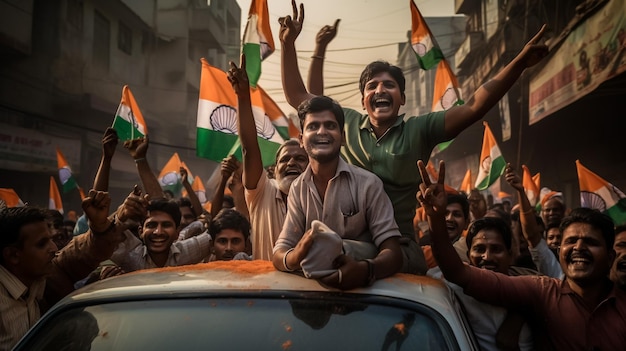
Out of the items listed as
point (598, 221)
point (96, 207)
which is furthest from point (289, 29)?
point (598, 221)

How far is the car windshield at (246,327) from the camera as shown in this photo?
5.67 feet

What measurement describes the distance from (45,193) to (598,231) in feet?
59.9

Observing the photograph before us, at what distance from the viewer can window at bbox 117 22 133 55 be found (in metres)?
24.4

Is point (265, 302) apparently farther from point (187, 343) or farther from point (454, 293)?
point (454, 293)

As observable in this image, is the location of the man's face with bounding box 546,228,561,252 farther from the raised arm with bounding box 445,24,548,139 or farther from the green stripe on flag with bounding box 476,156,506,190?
the green stripe on flag with bounding box 476,156,506,190

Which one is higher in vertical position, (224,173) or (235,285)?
(224,173)

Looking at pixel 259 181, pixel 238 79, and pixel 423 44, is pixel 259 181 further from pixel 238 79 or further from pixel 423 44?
pixel 423 44

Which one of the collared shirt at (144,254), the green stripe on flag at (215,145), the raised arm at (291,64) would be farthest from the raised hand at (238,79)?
the green stripe on flag at (215,145)

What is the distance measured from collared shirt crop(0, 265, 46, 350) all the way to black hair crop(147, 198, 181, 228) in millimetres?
1358

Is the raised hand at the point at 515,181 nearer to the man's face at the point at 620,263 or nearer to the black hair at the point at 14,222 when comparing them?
the man's face at the point at 620,263

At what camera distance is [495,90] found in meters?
2.86

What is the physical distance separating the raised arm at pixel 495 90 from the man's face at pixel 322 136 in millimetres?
728

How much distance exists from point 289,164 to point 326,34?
95 cm

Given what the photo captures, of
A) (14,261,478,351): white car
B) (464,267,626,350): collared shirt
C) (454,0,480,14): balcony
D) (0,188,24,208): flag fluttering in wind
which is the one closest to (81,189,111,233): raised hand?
(14,261,478,351): white car
